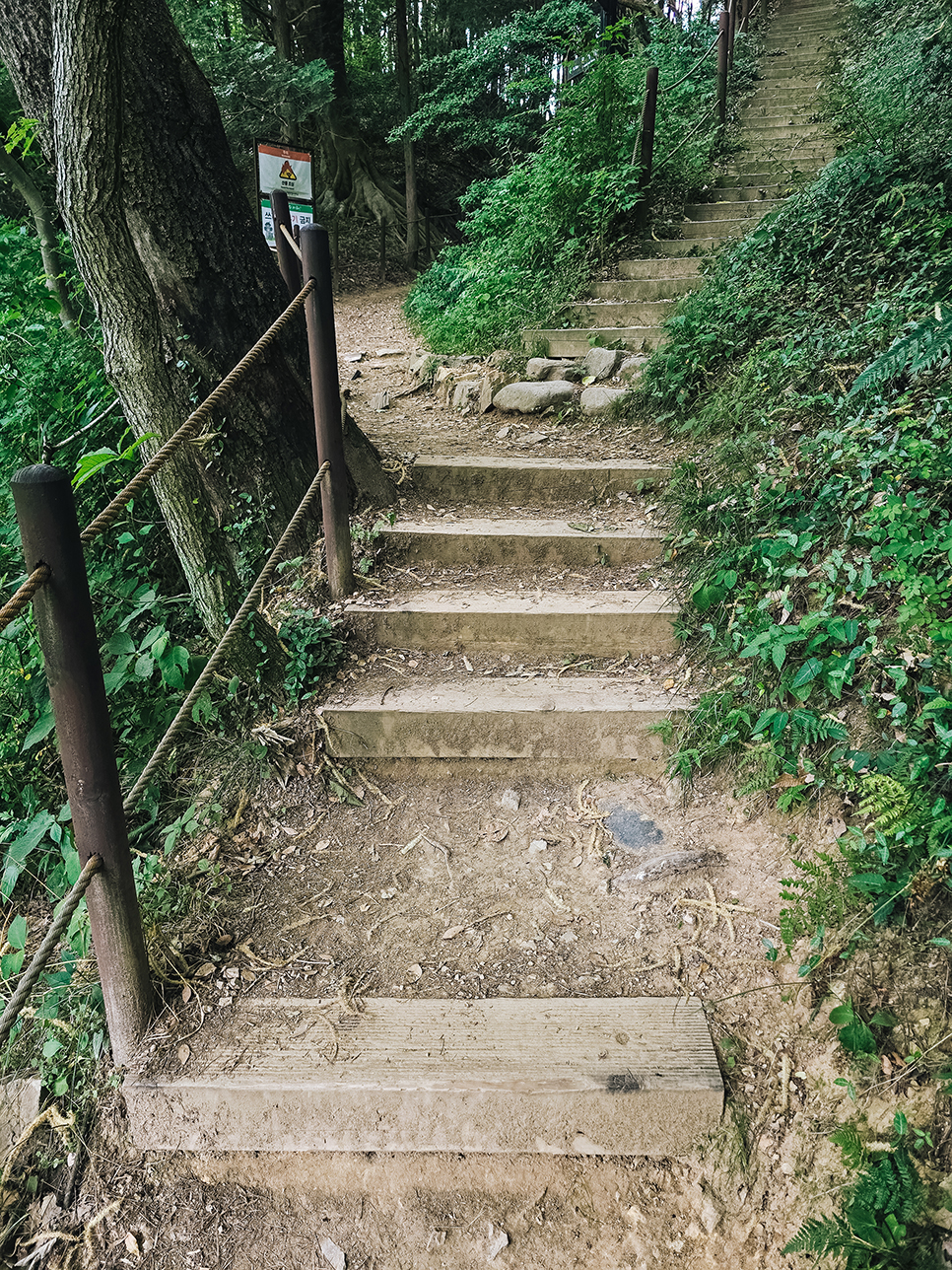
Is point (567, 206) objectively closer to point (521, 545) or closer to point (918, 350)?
point (521, 545)

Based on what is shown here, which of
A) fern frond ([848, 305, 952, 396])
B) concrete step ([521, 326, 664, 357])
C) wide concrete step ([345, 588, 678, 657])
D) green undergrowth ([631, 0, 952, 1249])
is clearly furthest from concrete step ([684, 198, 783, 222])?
wide concrete step ([345, 588, 678, 657])

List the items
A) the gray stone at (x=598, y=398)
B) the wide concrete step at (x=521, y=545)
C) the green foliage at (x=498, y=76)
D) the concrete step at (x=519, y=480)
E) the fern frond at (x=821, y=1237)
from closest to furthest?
the fern frond at (x=821, y=1237) → the wide concrete step at (x=521, y=545) → the concrete step at (x=519, y=480) → the gray stone at (x=598, y=398) → the green foliage at (x=498, y=76)

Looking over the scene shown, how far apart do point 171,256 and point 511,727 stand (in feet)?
7.03

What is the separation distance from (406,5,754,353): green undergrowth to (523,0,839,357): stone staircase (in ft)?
0.80

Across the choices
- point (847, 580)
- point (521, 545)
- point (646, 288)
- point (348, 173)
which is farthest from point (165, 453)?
point (348, 173)

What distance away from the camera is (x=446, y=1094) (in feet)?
5.81

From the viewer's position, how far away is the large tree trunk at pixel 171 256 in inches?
101

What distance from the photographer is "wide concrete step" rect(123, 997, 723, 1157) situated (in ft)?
5.80

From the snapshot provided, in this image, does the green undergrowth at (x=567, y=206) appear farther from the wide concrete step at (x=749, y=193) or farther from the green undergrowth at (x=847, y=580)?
the green undergrowth at (x=847, y=580)

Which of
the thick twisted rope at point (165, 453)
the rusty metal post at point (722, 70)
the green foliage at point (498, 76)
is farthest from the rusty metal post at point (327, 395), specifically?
the green foliage at point (498, 76)

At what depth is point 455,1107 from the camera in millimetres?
1781

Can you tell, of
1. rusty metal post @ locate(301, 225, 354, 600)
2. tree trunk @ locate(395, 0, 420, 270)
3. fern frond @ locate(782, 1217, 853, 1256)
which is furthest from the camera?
tree trunk @ locate(395, 0, 420, 270)

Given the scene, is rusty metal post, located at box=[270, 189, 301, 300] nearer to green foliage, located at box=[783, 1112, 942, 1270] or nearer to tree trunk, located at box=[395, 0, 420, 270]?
green foliage, located at box=[783, 1112, 942, 1270]

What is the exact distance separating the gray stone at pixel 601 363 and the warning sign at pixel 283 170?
88.5 inches
